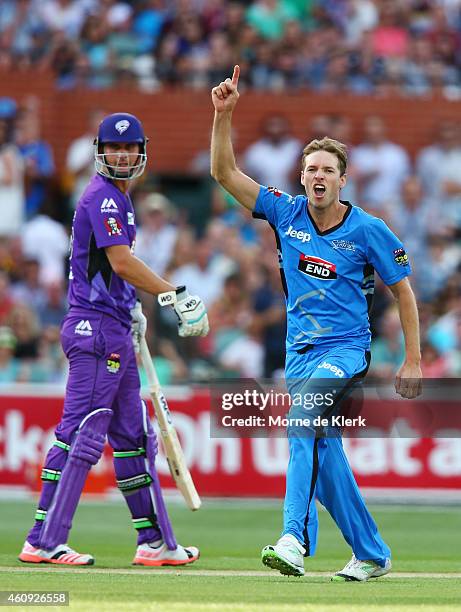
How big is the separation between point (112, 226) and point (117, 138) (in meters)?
0.59

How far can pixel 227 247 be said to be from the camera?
17047 millimetres

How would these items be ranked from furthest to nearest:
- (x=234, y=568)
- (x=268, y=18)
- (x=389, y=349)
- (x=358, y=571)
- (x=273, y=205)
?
(x=268, y=18) < (x=389, y=349) < (x=234, y=568) < (x=273, y=205) < (x=358, y=571)

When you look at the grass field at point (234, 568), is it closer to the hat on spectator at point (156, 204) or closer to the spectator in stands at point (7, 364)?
the spectator in stands at point (7, 364)

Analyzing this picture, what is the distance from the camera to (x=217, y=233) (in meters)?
17.2

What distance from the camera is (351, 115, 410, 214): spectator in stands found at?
18000 millimetres

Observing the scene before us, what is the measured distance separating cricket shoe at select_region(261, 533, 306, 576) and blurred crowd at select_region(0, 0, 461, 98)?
12.1m

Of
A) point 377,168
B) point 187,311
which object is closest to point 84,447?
point 187,311

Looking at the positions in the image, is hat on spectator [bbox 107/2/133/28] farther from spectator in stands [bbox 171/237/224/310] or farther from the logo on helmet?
the logo on helmet

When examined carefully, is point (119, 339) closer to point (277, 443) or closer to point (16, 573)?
point (16, 573)

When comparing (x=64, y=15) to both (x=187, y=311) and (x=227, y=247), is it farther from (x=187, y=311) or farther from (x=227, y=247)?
(x=187, y=311)

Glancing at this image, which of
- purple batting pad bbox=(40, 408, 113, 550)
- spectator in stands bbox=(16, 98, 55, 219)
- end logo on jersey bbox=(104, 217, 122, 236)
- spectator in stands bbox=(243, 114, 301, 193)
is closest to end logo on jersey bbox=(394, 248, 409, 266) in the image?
end logo on jersey bbox=(104, 217, 122, 236)

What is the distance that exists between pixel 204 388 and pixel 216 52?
6248 millimetres

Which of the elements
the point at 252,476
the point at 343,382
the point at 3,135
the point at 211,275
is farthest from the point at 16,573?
the point at 3,135

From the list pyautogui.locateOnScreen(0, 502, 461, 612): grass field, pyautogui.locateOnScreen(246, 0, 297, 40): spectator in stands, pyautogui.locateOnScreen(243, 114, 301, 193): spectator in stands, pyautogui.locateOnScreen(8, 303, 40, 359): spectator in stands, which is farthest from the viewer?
pyautogui.locateOnScreen(246, 0, 297, 40): spectator in stands
